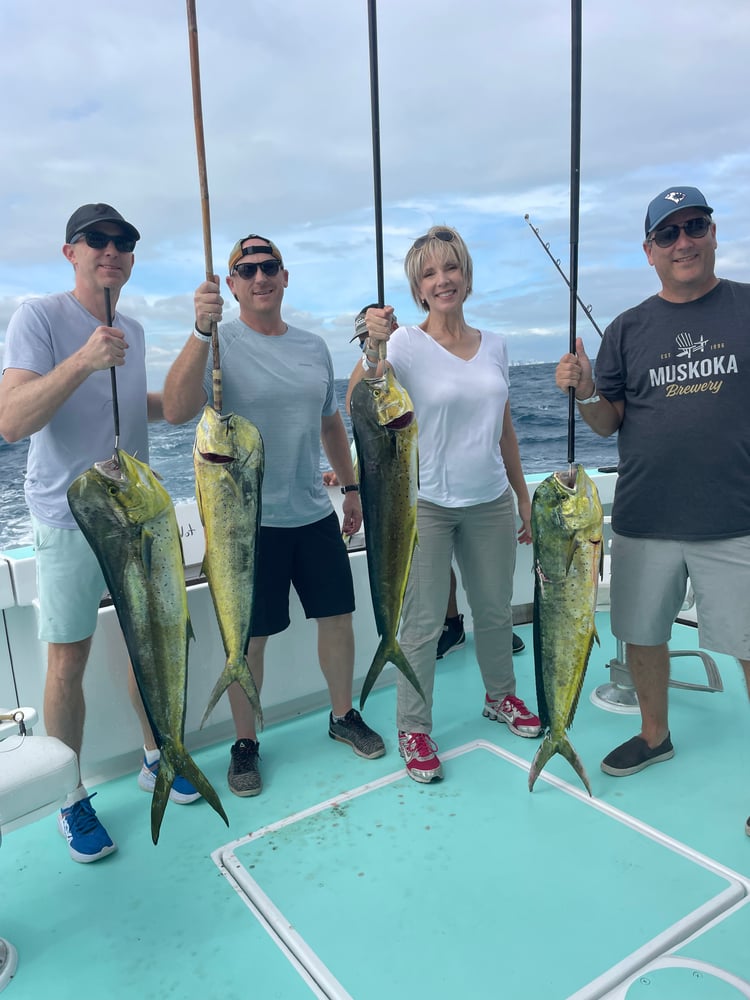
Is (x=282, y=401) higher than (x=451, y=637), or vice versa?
(x=282, y=401)

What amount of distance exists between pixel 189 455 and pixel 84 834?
9909 mm

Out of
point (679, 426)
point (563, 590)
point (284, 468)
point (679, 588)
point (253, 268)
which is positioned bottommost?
point (679, 588)

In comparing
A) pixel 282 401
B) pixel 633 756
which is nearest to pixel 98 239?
pixel 282 401

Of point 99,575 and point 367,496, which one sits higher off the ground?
point 367,496

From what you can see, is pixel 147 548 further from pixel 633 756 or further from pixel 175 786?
pixel 633 756

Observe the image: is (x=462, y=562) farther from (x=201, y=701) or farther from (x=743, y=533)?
(x=201, y=701)

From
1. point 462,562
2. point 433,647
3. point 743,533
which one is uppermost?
point 743,533

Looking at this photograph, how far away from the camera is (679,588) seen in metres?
2.61

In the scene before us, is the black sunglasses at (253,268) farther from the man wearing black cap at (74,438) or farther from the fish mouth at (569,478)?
the fish mouth at (569,478)

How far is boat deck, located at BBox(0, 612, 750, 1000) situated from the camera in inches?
72.6

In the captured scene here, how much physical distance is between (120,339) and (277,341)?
2.73ft

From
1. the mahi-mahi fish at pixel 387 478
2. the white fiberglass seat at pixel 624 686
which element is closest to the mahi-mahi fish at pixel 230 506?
the mahi-mahi fish at pixel 387 478

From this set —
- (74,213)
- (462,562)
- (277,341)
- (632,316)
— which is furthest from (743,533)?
(74,213)

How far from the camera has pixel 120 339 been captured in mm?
1847
